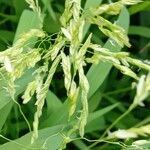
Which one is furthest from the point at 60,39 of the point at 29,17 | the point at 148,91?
Result: the point at 29,17

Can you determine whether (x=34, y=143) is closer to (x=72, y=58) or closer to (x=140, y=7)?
(x=72, y=58)

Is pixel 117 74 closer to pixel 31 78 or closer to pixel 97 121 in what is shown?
pixel 97 121

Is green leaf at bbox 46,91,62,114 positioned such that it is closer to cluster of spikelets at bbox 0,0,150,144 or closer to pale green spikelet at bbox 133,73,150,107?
cluster of spikelets at bbox 0,0,150,144

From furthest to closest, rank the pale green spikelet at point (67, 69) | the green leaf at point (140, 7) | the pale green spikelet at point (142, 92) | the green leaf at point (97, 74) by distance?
the green leaf at point (140, 7)
the green leaf at point (97, 74)
the pale green spikelet at point (67, 69)
the pale green spikelet at point (142, 92)

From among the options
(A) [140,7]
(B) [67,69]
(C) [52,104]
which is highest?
(B) [67,69]

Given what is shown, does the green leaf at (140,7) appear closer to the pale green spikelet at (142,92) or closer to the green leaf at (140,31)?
the green leaf at (140,31)

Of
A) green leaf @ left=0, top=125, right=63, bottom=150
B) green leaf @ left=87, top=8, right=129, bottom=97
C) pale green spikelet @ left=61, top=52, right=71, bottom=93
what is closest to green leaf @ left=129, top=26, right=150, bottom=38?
green leaf @ left=87, top=8, right=129, bottom=97

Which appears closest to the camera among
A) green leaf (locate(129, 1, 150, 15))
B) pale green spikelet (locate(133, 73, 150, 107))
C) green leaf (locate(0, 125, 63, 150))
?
pale green spikelet (locate(133, 73, 150, 107))

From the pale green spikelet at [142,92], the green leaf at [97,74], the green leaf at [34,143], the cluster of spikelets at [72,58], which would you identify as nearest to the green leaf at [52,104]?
the green leaf at [97,74]

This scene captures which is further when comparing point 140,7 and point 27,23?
point 140,7

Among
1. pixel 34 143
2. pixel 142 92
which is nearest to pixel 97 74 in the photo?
pixel 34 143

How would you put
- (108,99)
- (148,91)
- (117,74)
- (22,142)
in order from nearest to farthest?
(148,91) < (22,142) < (108,99) < (117,74)
